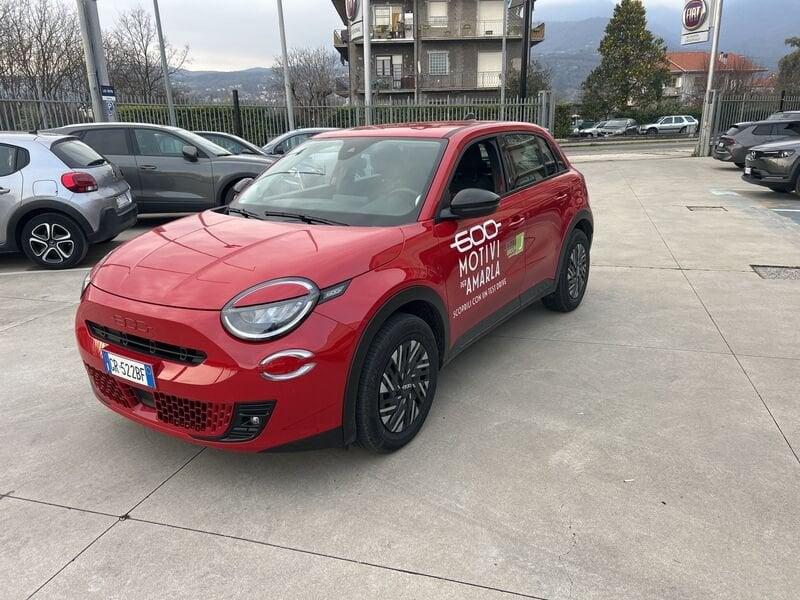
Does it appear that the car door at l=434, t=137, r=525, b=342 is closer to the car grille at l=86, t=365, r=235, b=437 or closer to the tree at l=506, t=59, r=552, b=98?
the car grille at l=86, t=365, r=235, b=437

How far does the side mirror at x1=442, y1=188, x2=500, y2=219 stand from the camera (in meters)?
3.31

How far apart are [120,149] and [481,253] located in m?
7.52

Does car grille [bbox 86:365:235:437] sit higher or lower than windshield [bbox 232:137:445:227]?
lower

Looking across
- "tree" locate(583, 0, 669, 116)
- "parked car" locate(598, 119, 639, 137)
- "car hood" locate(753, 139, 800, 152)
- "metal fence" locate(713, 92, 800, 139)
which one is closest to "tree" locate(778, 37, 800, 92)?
"tree" locate(583, 0, 669, 116)

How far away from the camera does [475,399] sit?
3.71 meters

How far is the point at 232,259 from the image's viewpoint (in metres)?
2.86

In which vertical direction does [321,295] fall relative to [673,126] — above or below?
above

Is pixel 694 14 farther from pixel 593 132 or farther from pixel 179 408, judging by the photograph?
pixel 179 408

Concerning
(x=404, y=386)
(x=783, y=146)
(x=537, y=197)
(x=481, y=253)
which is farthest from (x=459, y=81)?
(x=404, y=386)

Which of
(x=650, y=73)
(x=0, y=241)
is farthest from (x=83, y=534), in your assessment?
(x=650, y=73)

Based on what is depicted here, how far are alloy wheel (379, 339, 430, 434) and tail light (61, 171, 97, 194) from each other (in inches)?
214

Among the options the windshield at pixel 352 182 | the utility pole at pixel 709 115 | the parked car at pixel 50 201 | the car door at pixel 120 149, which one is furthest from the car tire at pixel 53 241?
the utility pole at pixel 709 115

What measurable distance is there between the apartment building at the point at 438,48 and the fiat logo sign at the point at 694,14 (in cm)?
2354

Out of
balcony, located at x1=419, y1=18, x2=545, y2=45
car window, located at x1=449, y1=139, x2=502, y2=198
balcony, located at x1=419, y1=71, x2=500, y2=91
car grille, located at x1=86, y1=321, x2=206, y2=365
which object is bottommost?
car grille, located at x1=86, y1=321, x2=206, y2=365
